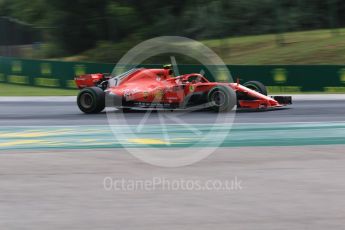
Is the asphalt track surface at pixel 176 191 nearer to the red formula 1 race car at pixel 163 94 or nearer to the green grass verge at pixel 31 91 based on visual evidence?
the red formula 1 race car at pixel 163 94

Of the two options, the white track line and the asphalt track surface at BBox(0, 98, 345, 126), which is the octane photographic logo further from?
the white track line

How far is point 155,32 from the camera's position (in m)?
37.3

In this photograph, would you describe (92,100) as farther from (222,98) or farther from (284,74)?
(284,74)

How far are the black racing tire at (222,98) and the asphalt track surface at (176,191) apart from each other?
490 centimetres

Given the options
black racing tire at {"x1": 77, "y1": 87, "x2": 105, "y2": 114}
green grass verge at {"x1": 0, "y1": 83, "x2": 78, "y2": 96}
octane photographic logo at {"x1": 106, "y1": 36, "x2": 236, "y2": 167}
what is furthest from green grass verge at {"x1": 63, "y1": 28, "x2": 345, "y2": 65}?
black racing tire at {"x1": 77, "y1": 87, "x2": 105, "y2": 114}

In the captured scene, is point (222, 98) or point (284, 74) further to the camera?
point (284, 74)

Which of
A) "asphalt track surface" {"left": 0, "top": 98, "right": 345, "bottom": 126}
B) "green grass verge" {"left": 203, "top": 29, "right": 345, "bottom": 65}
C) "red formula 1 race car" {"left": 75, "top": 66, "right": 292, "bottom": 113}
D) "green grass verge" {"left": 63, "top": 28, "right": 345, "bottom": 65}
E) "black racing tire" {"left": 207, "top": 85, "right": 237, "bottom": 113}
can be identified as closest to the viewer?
"asphalt track surface" {"left": 0, "top": 98, "right": 345, "bottom": 126}

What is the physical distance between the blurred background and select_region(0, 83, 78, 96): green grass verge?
8512 mm

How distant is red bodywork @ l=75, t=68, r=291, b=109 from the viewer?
1620cm

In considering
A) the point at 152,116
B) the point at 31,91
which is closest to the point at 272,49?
the point at 31,91

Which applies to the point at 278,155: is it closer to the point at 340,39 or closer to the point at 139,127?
the point at 139,127

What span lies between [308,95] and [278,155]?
12.4 m

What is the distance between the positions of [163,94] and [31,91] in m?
10.6

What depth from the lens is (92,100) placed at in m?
16.5
